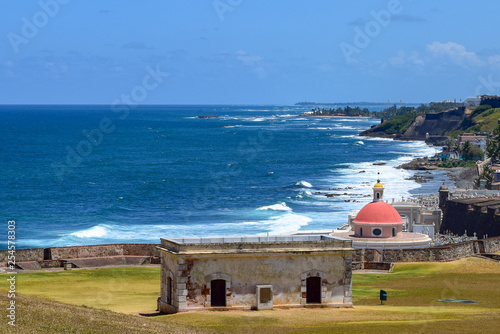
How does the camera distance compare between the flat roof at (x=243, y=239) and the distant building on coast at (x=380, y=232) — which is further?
the distant building on coast at (x=380, y=232)

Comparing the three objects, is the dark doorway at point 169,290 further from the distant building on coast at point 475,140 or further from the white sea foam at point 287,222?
the distant building on coast at point 475,140

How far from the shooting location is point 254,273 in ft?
105

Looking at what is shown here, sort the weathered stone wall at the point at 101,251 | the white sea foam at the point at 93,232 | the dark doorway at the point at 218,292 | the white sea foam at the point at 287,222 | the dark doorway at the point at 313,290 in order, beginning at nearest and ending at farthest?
the dark doorway at the point at 218,292 < the dark doorway at the point at 313,290 < the weathered stone wall at the point at 101,251 < the white sea foam at the point at 93,232 < the white sea foam at the point at 287,222

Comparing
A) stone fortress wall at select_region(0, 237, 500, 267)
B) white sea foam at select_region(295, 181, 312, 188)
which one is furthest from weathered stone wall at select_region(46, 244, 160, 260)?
white sea foam at select_region(295, 181, 312, 188)

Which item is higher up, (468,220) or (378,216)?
(378,216)

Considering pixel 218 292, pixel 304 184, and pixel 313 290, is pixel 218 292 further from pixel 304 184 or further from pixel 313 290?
pixel 304 184

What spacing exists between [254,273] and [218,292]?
5.02 ft

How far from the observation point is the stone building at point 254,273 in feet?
103

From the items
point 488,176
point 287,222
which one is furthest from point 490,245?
point 488,176

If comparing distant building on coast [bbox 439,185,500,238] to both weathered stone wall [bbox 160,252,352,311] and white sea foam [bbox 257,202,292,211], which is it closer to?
white sea foam [bbox 257,202,292,211]

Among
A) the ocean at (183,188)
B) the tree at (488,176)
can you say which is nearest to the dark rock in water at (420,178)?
the ocean at (183,188)

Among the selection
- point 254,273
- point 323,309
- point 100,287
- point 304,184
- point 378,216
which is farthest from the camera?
point 304,184

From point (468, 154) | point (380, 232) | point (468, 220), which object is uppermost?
point (468, 154)

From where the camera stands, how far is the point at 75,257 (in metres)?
45.8
